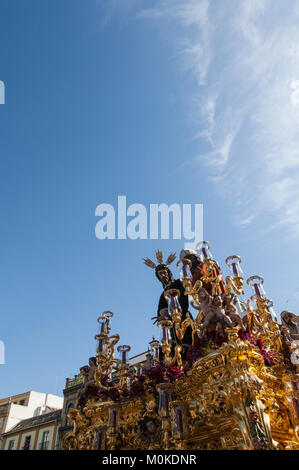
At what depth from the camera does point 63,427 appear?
1118 inches

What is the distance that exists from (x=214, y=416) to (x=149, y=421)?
5.33 ft

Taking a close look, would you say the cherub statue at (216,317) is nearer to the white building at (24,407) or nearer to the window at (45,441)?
the window at (45,441)

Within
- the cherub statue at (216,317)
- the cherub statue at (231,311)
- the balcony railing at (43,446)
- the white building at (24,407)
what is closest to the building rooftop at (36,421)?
the white building at (24,407)

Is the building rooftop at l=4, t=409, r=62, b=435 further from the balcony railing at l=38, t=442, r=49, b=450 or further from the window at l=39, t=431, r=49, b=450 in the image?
the balcony railing at l=38, t=442, r=49, b=450

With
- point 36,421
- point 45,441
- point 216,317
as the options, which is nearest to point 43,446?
point 45,441

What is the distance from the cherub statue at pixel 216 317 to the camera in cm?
696

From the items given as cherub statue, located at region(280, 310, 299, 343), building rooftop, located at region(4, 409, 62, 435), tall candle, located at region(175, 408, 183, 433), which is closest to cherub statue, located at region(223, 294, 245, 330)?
cherub statue, located at region(280, 310, 299, 343)

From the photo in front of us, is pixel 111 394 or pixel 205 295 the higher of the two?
pixel 205 295

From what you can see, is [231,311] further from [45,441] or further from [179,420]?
[45,441]

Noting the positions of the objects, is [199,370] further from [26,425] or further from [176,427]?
[26,425]

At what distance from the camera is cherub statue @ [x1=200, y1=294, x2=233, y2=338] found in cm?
696

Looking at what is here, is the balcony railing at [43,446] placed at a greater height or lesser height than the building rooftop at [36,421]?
lesser
